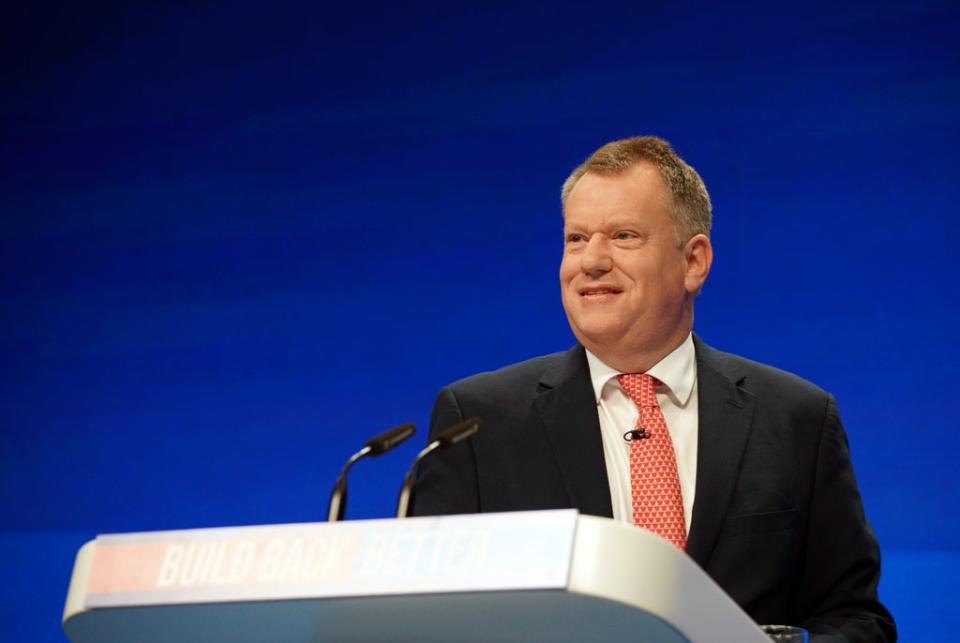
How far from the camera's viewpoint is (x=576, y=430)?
7.61 feet

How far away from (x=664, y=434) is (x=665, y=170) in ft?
1.65

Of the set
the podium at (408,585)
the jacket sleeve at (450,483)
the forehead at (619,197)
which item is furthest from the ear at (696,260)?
the podium at (408,585)

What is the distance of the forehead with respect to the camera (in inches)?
93.7

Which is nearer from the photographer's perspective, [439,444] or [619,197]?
[439,444]

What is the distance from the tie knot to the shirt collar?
19 millimetres

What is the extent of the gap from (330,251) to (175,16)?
35.3 inches

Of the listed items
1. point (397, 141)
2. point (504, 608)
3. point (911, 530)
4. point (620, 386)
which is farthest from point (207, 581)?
point (397, 141)

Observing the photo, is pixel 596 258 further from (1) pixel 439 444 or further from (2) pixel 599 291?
(1) pixel 439 444

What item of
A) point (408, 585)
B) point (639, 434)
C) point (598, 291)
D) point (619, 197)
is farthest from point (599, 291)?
point (408, 585)

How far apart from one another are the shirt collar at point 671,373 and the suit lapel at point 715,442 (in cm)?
2

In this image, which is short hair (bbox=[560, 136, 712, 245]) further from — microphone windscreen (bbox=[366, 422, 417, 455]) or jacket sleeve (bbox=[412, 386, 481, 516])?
microphone windscreen (bbox=[366, 422, 417, 455])

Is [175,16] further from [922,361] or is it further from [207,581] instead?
[207,581]

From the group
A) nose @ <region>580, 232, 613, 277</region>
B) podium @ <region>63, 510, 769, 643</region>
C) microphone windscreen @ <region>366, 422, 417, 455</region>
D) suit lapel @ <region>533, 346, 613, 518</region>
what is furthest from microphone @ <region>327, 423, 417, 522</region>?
nose @ <region>580, 232, 613, 277</region>

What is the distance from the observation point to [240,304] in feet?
12.7
